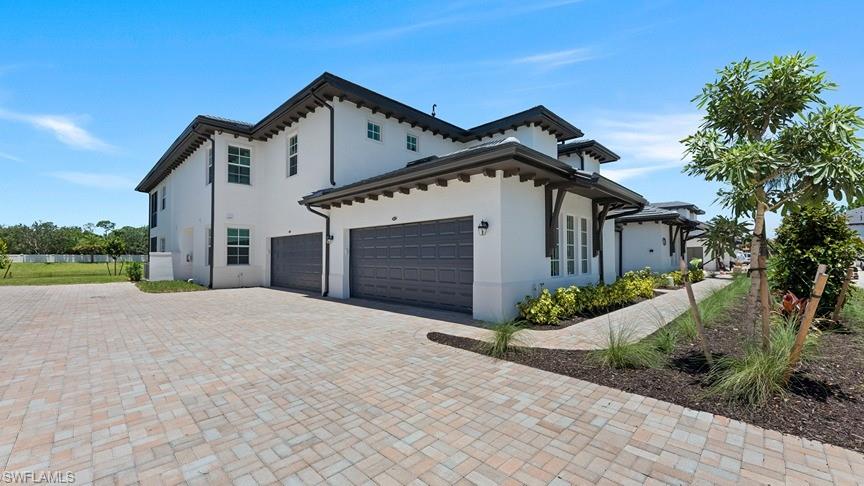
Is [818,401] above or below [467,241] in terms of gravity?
below

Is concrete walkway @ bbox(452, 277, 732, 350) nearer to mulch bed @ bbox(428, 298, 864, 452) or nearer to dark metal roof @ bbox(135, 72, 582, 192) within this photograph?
mulch bed @ bbox(428, 298, 864, 452)

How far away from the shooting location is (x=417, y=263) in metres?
10.1

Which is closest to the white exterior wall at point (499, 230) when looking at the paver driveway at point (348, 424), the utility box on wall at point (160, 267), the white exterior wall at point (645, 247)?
the paver driveway at point (348, 424)

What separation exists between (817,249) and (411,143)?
12304 mm

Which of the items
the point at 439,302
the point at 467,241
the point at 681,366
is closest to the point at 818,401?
the point at 681,366

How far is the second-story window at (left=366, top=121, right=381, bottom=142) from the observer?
43.9ft

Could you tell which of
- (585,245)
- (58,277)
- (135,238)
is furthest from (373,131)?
(135,238)

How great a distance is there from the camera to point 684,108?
16.5 feet

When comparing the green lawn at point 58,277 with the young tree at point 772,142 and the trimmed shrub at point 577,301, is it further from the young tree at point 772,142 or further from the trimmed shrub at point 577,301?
the young tree at point 772,142

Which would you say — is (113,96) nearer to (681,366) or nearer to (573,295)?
(573,295)

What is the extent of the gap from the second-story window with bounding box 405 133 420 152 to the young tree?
35.7ft

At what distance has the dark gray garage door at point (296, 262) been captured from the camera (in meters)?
13.9

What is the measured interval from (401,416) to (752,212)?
511cm

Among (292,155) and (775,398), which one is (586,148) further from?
(775,398)
